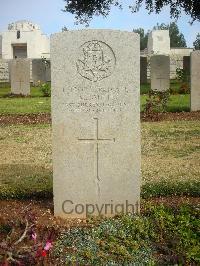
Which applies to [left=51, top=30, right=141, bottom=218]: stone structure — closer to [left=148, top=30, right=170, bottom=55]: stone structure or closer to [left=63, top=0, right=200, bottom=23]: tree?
[left=63, top=0, right=200, bottom=23]: tree

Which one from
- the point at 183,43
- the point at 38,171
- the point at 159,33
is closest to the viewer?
the point at 38,171

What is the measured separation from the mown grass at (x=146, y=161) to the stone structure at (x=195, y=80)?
8.12 ft

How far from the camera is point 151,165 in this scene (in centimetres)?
717

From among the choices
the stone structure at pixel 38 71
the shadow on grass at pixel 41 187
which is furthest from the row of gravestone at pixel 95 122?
the stone structure at pixel 38 71

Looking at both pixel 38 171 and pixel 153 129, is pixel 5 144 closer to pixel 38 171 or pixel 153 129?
pixel 38 171

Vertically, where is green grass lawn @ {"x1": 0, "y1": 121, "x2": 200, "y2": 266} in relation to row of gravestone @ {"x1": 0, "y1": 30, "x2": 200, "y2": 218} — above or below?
below

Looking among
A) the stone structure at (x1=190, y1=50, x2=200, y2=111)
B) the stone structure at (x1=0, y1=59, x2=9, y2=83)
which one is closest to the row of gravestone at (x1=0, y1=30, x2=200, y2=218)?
the stone structure at (x1=190, y1=50, x2=200, y2=111)

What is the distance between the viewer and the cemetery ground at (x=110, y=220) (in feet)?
12.5

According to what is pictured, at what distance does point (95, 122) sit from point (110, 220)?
1.00 meters

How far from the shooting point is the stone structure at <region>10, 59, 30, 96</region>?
18.5 meters

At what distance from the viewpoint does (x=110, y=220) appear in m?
4.69

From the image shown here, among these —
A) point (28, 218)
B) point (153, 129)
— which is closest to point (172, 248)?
point (28, 218)

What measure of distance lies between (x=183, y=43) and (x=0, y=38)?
61530mm

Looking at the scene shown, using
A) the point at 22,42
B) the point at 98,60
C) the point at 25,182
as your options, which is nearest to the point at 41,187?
the point at 25,182
